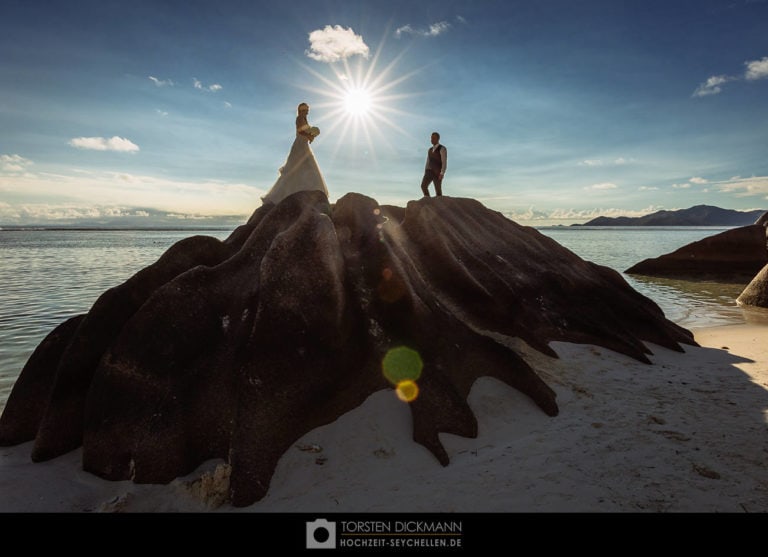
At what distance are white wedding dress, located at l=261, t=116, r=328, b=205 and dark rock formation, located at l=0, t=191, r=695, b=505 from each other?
1.37 m

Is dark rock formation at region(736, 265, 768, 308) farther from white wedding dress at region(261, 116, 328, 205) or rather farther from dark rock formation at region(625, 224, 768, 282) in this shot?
white wedding dress at region(261, 116, 328, 205)

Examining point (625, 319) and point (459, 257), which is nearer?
point (459, 257)

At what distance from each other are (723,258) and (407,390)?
3292 cm

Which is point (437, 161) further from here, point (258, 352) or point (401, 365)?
point (258, 352)

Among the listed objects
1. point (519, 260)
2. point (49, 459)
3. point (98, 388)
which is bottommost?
point (49, 459)

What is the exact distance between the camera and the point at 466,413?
534 centimetres
